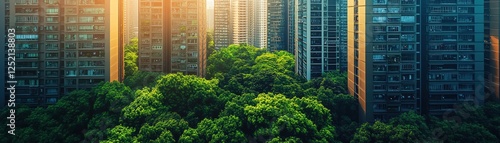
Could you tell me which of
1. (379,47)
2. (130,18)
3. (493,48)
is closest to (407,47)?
(379,47)

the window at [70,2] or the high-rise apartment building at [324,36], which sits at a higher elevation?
the window at [70,2]

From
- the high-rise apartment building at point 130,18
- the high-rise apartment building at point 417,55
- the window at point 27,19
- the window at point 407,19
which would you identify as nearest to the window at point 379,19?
the high-rise apartment building at point 417,55

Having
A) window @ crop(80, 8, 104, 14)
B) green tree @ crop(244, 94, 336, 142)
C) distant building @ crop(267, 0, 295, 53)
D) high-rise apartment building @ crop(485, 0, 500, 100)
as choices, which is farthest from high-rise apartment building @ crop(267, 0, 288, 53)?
green tree @ crop(244, 94, 336, 142)

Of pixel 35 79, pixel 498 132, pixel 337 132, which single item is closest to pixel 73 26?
pixel 35 79

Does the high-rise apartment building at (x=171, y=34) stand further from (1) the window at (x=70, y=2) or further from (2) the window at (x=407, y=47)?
(2) the window at (x=407, y=47)

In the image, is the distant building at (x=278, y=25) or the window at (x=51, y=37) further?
the distant building at (x=278, y=25)

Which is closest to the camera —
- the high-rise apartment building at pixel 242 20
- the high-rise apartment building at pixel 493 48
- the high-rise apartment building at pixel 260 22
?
the high-rise apartment building at pixel 493 48

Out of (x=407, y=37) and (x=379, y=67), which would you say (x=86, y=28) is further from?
(x=407, y=37)

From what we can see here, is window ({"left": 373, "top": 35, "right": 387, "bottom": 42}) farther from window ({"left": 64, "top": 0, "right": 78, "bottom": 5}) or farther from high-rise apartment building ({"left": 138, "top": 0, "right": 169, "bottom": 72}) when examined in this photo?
window ({"left": 64, "top": 0, "right": 78, "bottom": 5})
